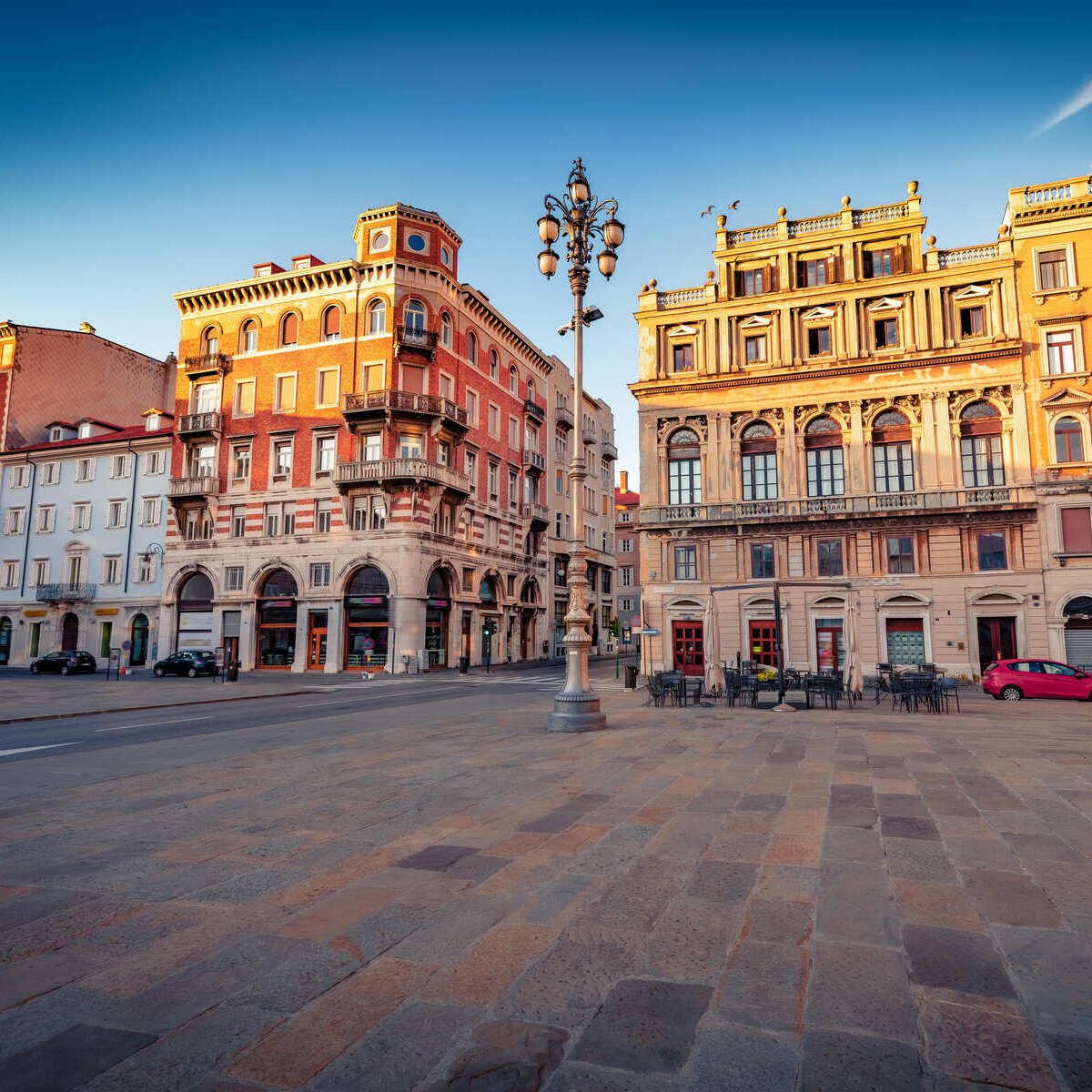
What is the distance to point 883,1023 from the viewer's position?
3111 mm

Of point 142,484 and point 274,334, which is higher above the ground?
point 274,334

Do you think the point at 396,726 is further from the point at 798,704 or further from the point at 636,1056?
the point at 636,1056

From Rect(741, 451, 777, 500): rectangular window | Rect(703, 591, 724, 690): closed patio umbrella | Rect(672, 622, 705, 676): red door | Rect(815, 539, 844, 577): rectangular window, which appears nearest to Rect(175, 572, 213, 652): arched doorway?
Rect(672, 622, 705, 676): red door

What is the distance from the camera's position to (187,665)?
37562mm

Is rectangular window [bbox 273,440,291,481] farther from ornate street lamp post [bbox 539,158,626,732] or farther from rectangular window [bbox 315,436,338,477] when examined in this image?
ornate street lamp post [bbox 539,158,626,732]

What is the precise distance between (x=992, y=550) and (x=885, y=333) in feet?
36.0

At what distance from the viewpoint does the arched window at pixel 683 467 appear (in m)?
35.6

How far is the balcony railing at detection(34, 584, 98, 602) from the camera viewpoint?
152 ft

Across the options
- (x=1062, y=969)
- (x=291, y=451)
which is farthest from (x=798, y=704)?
(x=291, y=451)

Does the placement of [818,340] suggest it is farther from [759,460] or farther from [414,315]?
[414,315]

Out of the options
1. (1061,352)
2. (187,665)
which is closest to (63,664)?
(187,665)

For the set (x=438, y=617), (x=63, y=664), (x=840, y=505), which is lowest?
(x=63, y=664)

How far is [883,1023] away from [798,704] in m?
17.0

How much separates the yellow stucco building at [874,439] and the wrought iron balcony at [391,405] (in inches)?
447
